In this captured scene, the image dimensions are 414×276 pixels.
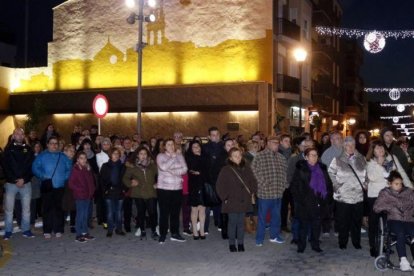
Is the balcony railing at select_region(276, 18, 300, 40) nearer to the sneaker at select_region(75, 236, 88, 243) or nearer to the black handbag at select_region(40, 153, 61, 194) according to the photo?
the black handbag at select_region(40, 153, 61, 194)

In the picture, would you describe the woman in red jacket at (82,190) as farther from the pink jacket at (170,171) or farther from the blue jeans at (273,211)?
the blue jeans at (273,211)

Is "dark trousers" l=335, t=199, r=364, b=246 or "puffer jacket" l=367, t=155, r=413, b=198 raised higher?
"puffer jacket" l=367, t=155, r=413, b=198

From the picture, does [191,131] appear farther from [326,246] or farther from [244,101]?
[326,246]

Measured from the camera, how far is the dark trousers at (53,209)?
10609mm

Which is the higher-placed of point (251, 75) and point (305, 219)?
point (251, 75)

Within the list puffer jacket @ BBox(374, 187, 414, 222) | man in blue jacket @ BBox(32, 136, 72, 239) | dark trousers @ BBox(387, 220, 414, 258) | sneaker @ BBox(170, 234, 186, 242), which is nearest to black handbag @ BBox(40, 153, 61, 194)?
man in blue jacket @ BBox(32, 136, 72, 239)

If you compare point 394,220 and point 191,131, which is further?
point 191,131

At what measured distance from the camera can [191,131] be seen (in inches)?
1073

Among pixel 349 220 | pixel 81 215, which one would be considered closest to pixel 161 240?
pixel 81 215

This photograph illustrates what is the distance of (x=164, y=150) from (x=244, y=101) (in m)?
16.1

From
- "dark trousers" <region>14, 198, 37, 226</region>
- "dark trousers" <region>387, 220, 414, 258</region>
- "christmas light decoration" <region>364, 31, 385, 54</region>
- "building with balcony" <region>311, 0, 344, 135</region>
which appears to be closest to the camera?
"dark trousers" <region>387, 220, 414, 258</region>

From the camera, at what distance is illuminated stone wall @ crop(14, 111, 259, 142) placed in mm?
26266

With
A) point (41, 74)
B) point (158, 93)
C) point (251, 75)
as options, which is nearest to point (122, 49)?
point (158, 93)

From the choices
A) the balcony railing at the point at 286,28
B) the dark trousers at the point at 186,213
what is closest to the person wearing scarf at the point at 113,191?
the dark trousers at the point at 186,213
